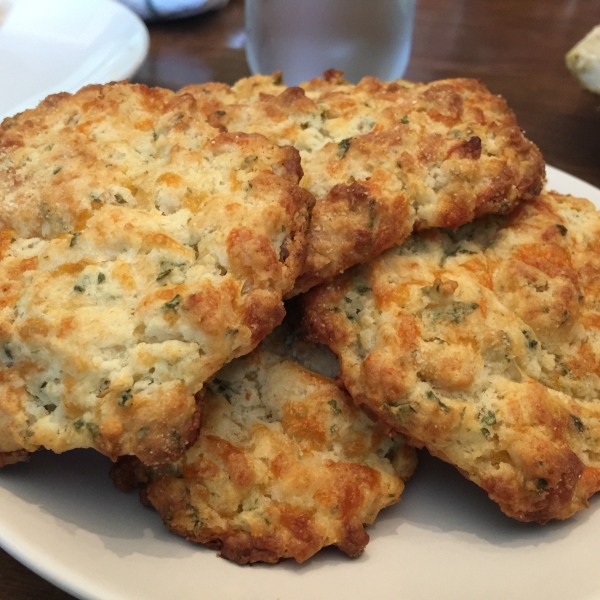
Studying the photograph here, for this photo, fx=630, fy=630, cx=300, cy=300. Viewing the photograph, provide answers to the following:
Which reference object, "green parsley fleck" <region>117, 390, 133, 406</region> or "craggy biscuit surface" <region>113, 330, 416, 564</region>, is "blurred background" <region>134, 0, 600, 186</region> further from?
"green parsley fleck" <region>117, 390, 133, 406</region>

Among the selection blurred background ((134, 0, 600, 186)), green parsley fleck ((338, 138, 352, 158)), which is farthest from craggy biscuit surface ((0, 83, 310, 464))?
blurred background ((134, 0, 600, 186))

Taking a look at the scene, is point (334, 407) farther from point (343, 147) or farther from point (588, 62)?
point (588, 62)

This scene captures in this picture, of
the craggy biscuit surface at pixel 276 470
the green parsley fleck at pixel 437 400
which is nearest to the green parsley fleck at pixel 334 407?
the craggy biscuit surface at pixel 276 470

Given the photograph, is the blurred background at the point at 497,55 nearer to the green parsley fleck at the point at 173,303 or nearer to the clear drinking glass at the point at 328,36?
the clear drinking glass at the point at 328,36

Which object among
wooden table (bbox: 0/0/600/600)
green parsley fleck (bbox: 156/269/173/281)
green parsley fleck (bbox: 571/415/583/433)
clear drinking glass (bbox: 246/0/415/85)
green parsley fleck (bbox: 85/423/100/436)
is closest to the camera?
green parsley fleck (bbox: 85/423/100/436)

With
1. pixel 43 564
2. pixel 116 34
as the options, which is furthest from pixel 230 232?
pixel 116 34

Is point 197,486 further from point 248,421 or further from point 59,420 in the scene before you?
point 59,420

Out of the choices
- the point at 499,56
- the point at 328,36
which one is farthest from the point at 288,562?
the point at 499,56
